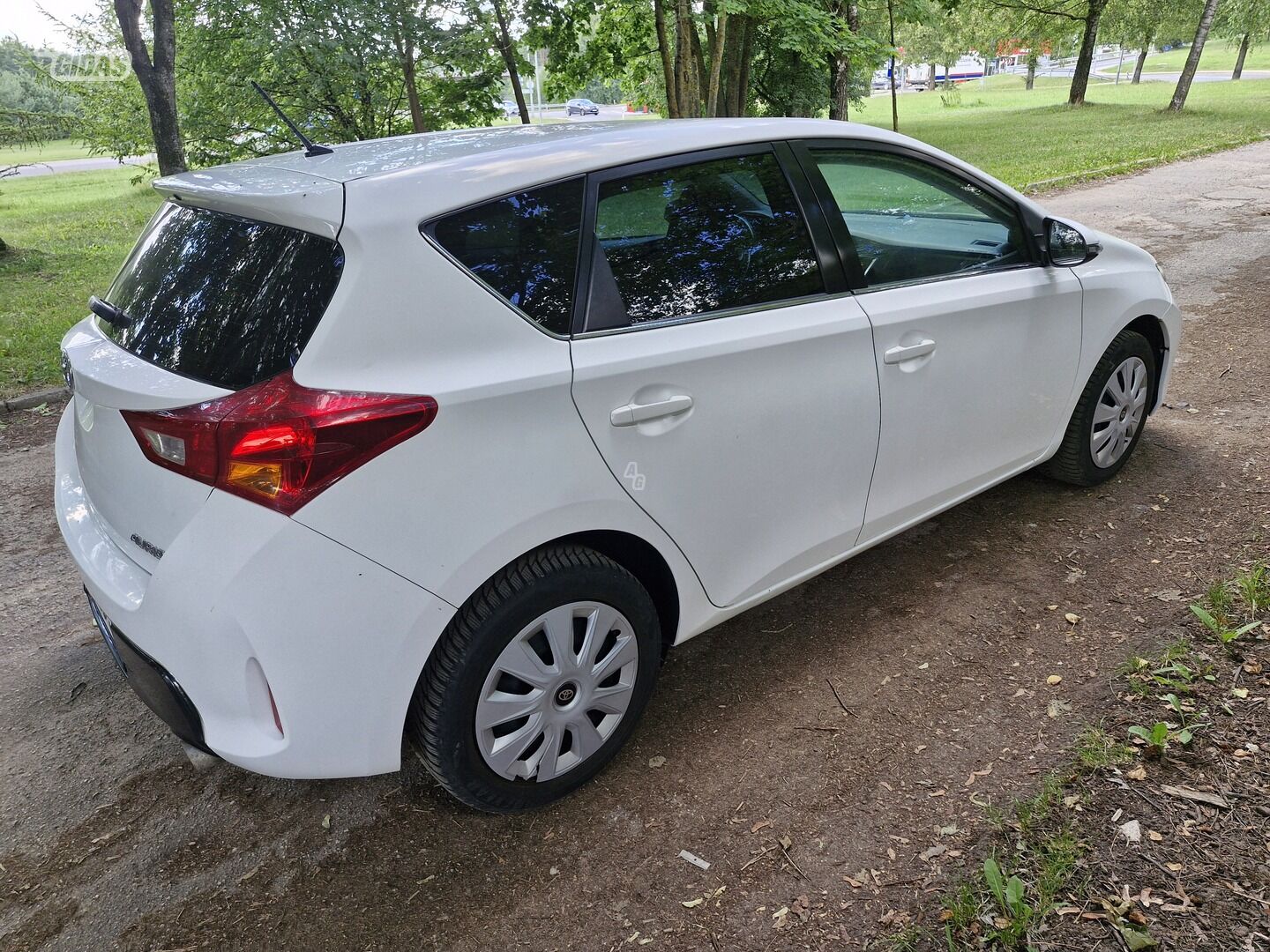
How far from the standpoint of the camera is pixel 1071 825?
7.88ft

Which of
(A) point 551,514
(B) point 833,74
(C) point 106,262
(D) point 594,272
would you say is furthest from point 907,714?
(B) point 833,74

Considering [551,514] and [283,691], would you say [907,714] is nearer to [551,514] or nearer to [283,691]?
[551,514]

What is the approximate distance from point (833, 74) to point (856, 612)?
22.6 m

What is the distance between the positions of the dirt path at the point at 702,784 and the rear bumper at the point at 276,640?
1.48 feet

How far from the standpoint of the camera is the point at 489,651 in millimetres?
2289

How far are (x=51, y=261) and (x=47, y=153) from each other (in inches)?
733

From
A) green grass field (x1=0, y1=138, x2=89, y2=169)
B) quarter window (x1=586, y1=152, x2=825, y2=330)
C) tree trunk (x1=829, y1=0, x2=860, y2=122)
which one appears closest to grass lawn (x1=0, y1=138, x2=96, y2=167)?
green grass field (x1=0, y1=138, x2=89, y2=169)

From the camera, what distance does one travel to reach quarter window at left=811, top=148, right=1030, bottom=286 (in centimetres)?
310

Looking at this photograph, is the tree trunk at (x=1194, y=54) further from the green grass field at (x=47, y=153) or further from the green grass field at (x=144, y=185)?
the green grass field at (x=47, y=153)

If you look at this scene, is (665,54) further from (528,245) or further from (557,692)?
(557,692)

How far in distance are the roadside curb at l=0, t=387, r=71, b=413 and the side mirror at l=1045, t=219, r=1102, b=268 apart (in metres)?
6.08

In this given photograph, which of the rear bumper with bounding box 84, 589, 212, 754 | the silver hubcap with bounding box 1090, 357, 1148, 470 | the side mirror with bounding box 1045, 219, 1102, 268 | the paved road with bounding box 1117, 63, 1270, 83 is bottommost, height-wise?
the paved road with bounding box 1117, 63, 1270, 83

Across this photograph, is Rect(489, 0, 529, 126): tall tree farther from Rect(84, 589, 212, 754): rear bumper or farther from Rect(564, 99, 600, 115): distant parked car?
Rect(564, 99, 600, 115): distant parked car

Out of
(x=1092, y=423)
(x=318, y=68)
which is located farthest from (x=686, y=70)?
(x=1092, y=423)
